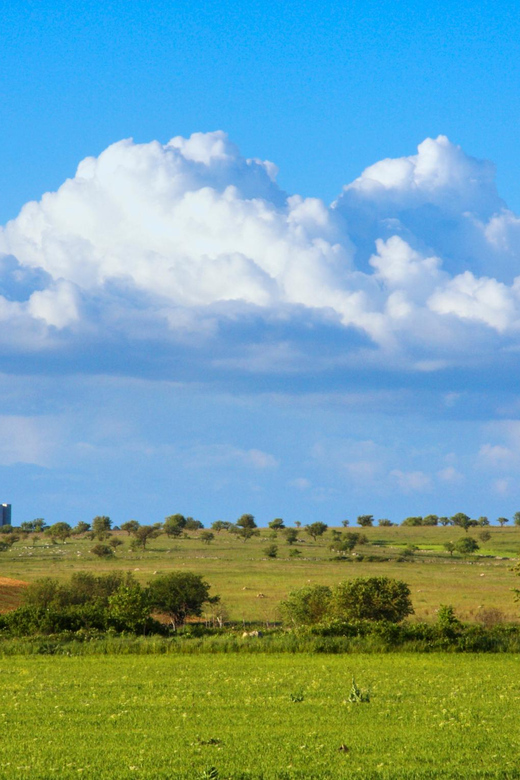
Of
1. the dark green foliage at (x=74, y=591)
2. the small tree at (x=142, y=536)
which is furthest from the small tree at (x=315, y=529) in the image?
the dark green foliage at (x=74, y=591)

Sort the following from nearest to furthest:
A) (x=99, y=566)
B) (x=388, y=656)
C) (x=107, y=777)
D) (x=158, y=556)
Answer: (x=107, y=777)
(x=388, y=656)
(x=99, y=566)
(x=158, y=556)

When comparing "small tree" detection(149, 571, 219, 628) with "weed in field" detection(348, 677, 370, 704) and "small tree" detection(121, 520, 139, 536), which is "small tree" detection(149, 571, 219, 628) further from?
"small tree" detection(121, 520, 139, 536)

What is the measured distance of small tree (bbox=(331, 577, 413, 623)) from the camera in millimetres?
64500

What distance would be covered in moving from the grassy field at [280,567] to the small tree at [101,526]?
4.77m

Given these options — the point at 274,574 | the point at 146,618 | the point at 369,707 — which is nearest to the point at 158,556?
the point at 274,574

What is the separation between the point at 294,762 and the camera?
16031mm

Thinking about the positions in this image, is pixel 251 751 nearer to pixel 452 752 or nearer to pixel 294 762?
pixel 294 762

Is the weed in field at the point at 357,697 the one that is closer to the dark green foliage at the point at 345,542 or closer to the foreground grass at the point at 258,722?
the foreground grass at the point at 258,722

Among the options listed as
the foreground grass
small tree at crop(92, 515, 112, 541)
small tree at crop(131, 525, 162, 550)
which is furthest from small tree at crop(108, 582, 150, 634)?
small tree at crop(92, 515, 112, 541)

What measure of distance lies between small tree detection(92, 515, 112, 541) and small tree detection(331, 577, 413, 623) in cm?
13098

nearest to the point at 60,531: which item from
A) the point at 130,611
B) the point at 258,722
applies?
the point at 130,611

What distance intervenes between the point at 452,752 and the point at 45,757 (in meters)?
8.42

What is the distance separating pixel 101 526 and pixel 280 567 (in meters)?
A: 77.4

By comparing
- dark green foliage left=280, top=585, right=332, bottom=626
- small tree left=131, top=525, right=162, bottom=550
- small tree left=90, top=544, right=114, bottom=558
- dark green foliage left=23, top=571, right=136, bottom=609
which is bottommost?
dark green foliage left=280, top=585, right=332, bottom=626
